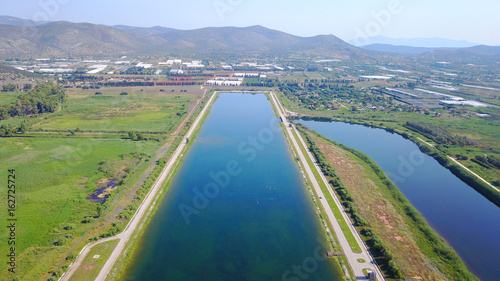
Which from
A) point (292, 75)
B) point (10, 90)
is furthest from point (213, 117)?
point (292, 75)

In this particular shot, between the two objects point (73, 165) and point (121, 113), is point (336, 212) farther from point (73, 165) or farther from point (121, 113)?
point (121, 113)

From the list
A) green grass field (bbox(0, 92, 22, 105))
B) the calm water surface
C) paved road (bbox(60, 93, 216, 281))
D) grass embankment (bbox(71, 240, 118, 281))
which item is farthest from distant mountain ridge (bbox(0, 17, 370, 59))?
grass embankment (bbox(71, 240, 118, 281))

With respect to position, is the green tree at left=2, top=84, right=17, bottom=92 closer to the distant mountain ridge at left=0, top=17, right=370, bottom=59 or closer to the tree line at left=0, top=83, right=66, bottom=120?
the tree line at left=0, top=83, right=66, bottom=120

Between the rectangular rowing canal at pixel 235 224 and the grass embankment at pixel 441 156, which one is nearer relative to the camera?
the rectangular rowing canal at pixel 235 224

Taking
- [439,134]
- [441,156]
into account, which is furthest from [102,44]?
[441,156]

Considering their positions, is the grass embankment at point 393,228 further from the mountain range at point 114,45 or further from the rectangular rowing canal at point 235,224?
the mountain range at point 114,45

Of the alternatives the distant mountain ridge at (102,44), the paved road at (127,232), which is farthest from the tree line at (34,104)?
the distant mountain ridge at (102,44)

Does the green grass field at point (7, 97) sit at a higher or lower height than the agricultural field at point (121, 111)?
higher
